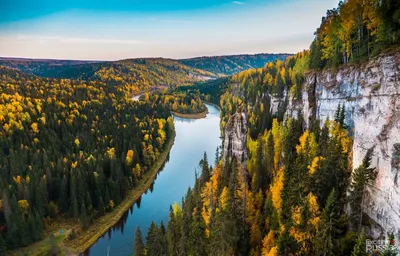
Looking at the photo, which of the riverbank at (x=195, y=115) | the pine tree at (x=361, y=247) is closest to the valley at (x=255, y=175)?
the pine tree at (x=361, y=247)

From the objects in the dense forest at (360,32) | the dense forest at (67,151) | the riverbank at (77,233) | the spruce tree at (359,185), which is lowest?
the riverbank at (77,233)

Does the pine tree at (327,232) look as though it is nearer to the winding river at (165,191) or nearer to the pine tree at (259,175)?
the pine tree at (259,175)

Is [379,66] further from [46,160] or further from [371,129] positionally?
[46,160]

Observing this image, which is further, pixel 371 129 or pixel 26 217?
pixel 26 217

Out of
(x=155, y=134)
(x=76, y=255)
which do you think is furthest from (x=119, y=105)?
(x=76, y=255)

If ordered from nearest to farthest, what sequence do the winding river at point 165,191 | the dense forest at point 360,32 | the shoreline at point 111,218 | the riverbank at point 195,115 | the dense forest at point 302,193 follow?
1. the dense forest at point 302,193
2. the dense forest at point 360,32
3. the shoreline at point 111,218
4. the winding river at point 165,191
5. the riverbank at point 195,115

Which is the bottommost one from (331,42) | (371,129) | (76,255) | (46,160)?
(76,255)

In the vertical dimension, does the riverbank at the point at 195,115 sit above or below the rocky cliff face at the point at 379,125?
below
